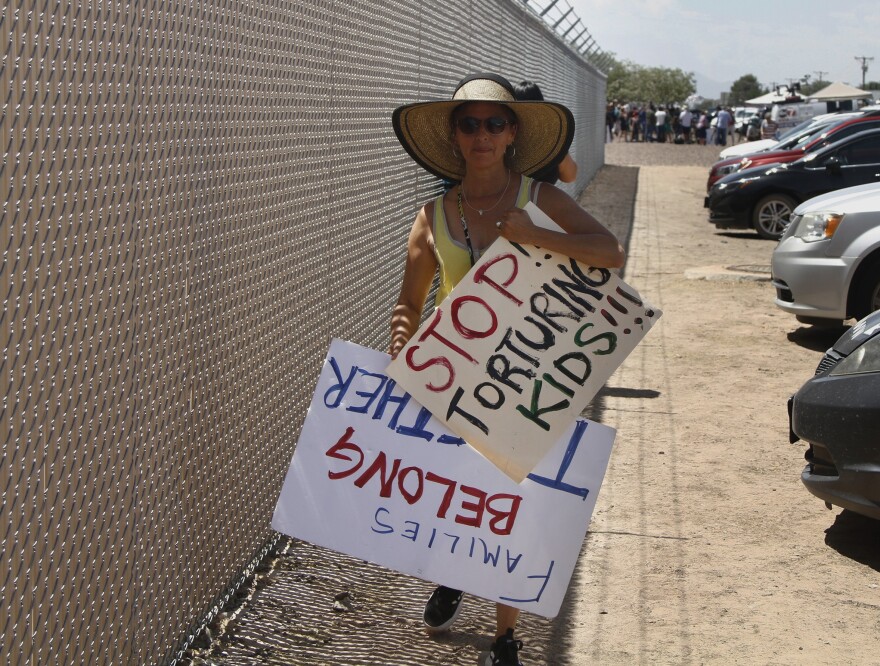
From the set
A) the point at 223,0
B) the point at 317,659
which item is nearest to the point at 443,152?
the point at 223,0

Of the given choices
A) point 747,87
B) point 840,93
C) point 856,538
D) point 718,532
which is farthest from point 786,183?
point 747,87

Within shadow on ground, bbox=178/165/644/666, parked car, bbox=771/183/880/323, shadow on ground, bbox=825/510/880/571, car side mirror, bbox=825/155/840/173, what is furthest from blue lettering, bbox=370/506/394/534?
car side mirror, bbox=825/155/840/173

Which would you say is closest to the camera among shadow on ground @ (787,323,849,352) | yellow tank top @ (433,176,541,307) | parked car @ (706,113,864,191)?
yellow tank top @ (433,176,541,307)

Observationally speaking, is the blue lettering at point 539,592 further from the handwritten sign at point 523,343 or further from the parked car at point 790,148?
the parked car at point 790,148

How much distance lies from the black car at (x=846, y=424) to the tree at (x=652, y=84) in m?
130

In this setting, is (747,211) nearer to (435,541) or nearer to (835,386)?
(835,386)

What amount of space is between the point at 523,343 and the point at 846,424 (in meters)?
2.09

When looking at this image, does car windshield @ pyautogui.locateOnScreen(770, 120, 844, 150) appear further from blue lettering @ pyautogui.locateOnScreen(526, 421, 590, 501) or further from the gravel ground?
the gravel ground

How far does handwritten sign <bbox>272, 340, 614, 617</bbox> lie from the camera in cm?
352

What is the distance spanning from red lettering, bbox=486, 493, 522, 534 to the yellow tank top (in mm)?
645

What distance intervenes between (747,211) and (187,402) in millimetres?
14950

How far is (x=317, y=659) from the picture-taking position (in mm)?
4137

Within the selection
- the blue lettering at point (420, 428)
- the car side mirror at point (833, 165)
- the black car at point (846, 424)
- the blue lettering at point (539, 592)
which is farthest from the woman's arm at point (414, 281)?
the car side mirror at point (833, 165)

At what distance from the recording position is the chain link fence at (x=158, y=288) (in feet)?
9.30
